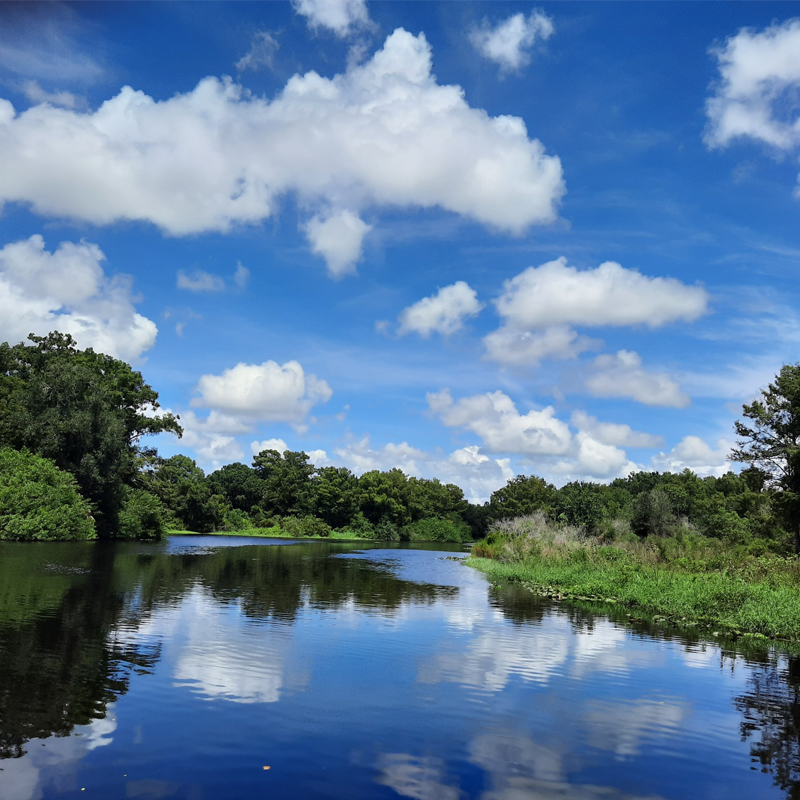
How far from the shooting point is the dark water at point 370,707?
28.4ft

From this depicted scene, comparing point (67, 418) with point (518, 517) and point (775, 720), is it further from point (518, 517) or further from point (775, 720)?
point (775, 720)

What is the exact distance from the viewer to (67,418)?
6181 centimetres

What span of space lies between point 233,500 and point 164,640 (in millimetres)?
124323

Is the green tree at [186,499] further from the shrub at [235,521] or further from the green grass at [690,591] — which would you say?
the green grass at [690,591]

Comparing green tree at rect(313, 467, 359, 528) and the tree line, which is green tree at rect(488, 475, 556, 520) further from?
green tree at rect(313, 467, 359, 528)

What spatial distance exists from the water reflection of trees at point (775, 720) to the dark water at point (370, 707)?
48 mm

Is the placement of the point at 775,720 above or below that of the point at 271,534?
above

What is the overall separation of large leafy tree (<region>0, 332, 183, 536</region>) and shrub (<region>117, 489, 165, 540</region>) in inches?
54.5

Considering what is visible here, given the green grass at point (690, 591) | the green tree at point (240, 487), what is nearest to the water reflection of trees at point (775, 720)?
the green grass at point (690, 591)

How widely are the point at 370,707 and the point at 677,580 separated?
67.5 feet

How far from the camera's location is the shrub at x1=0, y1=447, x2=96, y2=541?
53.1 m

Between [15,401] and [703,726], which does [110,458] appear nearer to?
[15,401]

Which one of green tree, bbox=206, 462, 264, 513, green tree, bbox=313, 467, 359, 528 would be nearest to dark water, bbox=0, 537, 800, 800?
green tree, bbox=313, 467, 359, 528

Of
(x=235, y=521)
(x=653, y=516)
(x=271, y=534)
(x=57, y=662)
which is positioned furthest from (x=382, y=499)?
(x=57, y=662)
